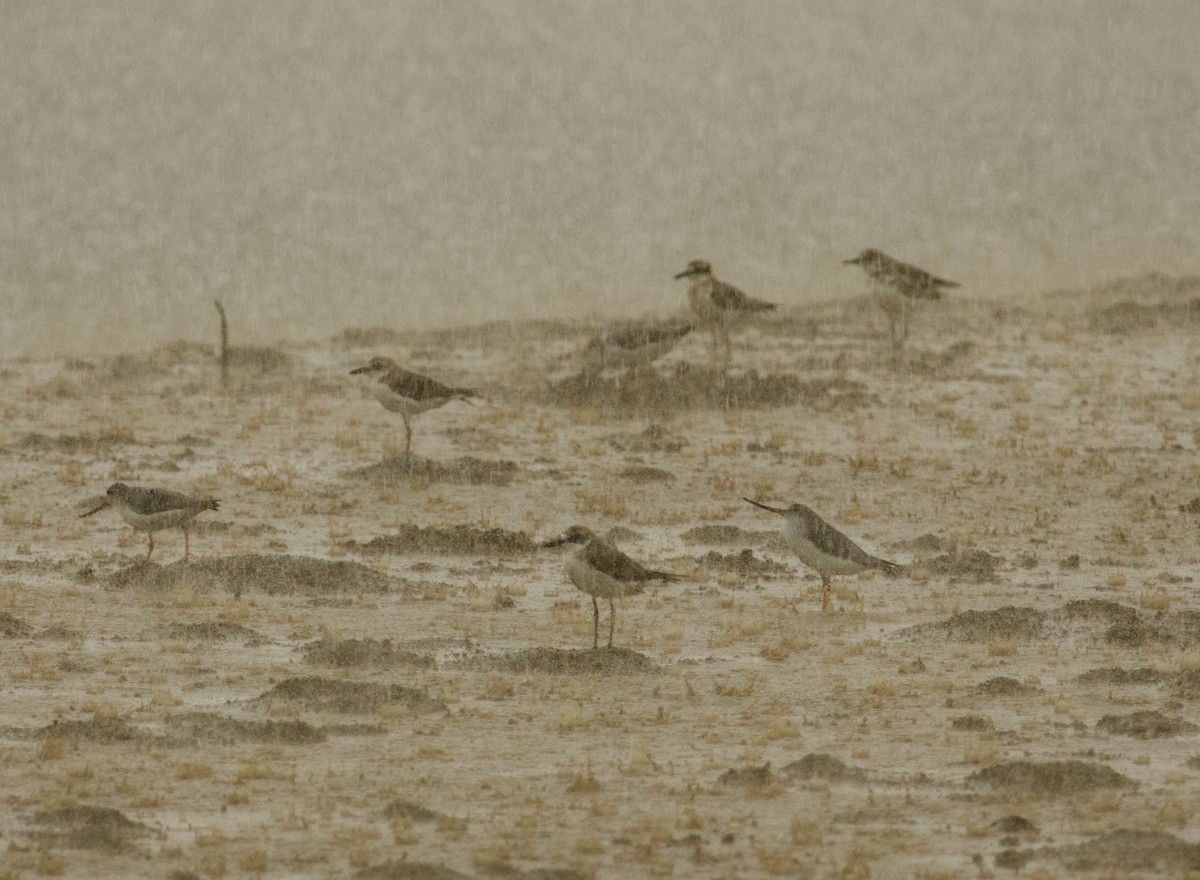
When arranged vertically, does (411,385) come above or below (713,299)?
below

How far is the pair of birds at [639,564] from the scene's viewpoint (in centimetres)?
1795

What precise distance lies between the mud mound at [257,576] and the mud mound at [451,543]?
6.02 feet

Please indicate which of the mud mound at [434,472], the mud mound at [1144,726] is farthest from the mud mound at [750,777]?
the mud mound at [434,472]

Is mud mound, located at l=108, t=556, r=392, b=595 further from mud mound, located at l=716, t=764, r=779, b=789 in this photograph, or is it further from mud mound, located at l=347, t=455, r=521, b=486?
mud mound, located at l=716, t=764, r=779, b=789

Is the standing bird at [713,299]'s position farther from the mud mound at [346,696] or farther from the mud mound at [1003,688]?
the mud mound at [346,696]

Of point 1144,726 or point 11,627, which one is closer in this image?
point 1144,726

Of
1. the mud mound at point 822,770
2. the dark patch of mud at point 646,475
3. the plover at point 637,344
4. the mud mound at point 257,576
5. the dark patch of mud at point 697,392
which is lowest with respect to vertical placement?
the mud mound at point 822,770

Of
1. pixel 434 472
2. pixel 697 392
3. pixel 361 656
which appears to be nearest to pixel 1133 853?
pixel 361 656

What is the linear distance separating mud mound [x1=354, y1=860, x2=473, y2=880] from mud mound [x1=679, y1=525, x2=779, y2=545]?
1414 centimetres

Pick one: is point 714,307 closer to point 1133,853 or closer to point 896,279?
point 896,279

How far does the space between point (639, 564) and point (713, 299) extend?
1845 cm

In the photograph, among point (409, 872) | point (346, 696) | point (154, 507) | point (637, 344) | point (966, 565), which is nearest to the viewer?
point (409, 872)

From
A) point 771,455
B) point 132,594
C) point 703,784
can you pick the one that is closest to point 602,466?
point 771,455

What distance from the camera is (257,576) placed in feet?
73.6
